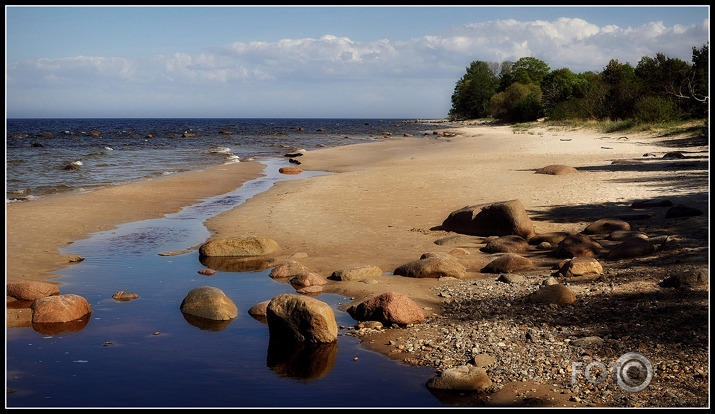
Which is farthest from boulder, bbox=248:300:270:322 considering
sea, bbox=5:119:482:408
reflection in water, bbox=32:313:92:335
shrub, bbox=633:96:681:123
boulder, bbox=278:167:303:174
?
shrub, bbox=633:96:681:123

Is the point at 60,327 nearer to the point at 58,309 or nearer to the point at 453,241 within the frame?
the point at 58,309

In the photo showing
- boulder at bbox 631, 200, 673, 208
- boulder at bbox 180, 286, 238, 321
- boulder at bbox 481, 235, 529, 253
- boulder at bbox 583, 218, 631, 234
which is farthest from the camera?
boulder at bbox 631, 200, 673, 208

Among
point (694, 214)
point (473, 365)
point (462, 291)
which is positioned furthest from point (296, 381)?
point (694, 214)

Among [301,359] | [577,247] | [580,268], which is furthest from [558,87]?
[301,359]

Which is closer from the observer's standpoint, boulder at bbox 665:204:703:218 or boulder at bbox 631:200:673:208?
boulder at bbox 665:204:703:218

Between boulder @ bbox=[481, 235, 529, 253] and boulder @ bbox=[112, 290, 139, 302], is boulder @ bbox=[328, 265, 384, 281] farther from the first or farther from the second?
boulder @ bbox=[112, 290, 139, 302]

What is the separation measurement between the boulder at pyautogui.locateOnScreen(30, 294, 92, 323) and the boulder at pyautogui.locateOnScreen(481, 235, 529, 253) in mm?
8490

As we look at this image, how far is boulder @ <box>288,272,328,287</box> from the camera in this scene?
11953 millimetres

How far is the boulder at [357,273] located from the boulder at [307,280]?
0.30m

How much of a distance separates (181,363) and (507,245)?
8266mm

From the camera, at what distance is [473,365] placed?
309 inches

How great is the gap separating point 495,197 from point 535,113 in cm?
6989

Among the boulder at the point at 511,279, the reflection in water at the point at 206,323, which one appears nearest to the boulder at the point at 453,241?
the boulder at the point at 511,279

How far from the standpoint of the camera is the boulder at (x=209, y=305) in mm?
10086
